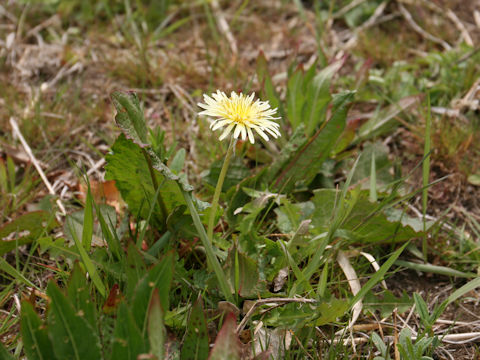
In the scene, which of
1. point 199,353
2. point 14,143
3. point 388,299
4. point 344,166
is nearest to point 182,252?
point 199,353

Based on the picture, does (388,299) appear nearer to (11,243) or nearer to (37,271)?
(37,271)

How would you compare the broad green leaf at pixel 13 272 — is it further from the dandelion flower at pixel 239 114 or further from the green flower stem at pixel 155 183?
the dandelion flower at pixel 239 114

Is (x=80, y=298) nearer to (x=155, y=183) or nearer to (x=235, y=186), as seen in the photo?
(x=155, y=183)

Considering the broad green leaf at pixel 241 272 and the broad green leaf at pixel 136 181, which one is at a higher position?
the broad green leaf at pixel 136 181

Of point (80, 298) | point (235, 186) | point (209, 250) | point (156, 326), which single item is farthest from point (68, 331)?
point (235, 186)

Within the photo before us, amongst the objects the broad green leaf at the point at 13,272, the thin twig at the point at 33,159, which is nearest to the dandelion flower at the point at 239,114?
the broad green leaf at the point at 13,272

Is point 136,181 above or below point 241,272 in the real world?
above
